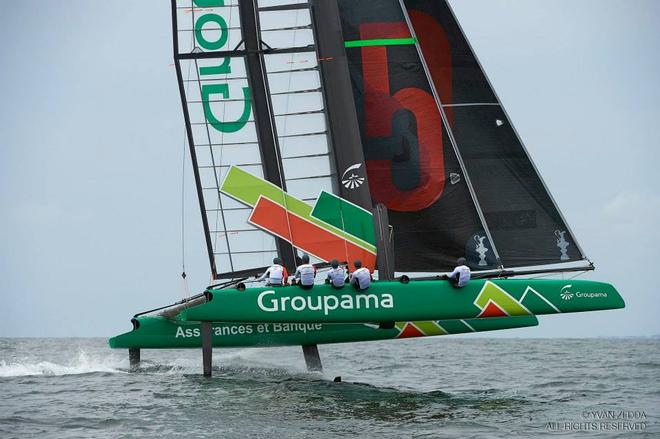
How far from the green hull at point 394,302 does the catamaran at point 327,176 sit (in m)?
0.89

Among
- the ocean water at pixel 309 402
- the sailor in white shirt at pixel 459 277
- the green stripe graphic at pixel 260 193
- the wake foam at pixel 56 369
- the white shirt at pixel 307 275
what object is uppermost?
the green stripe graphic at pixel 260 193

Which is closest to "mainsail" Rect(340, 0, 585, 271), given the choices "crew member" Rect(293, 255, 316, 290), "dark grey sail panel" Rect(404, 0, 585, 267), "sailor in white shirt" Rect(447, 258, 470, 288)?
"dark grey sail panel" Rect(404, 0, 585, 267)

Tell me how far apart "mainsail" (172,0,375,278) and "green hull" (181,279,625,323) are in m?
1.52

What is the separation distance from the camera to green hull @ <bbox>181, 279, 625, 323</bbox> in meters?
12.2

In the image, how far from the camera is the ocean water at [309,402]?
9462mm

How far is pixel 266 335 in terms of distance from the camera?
→ 1387 cm

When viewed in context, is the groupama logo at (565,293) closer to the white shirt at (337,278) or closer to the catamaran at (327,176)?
the catamaran at (327,176)

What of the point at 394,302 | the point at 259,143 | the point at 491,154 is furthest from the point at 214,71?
the point at 394,302

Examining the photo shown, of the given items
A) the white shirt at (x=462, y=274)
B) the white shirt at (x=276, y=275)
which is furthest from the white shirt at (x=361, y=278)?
the white shirt at (x=462, y=274)

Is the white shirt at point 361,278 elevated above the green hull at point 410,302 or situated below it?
above

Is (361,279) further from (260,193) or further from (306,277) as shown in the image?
(260,193)

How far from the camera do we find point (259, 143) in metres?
13.9

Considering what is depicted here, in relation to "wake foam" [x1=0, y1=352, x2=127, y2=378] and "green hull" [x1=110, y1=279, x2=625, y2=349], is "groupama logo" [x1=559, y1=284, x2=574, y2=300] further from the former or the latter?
"wake foam" [x1=0, y1=352, x2=127, y2=378]

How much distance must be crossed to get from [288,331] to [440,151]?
3.50 m
